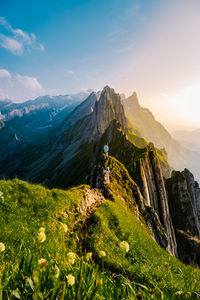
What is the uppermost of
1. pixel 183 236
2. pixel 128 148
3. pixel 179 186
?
pixel 128 148

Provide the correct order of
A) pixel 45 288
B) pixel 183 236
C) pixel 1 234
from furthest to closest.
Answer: pixel 183 236
pixel 1 234
pixel 45 288

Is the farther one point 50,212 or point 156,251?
point 156,251

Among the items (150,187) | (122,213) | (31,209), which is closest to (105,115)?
(150,187)

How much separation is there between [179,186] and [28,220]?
54.6 m

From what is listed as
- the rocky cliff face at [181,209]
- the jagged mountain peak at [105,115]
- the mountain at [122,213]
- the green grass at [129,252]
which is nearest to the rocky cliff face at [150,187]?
the mountain at [122,213]

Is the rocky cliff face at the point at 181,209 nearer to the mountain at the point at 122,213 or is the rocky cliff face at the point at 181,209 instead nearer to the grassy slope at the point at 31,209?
the mountain at the point at 122,213

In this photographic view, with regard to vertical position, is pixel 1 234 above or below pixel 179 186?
below

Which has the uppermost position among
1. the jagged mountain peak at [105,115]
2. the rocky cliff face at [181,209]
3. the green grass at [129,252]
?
the jagged mountain peak at [105,115]

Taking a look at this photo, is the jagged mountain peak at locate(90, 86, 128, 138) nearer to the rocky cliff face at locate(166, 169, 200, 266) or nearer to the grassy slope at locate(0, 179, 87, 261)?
the rocky cliff face at locate(166, 169, 200, 266)

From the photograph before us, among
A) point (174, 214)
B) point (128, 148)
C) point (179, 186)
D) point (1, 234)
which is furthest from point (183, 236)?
point (1, 234)

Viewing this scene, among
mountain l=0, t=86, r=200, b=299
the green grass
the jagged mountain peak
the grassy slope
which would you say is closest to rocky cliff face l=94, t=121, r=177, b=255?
mountain l=0, t=86, r=200, b=299

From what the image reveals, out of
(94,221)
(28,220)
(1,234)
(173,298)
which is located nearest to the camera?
(173,298)

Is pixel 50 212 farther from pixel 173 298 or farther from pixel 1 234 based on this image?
pixel 173 298

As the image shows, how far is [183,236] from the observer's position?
3966 centimetres
